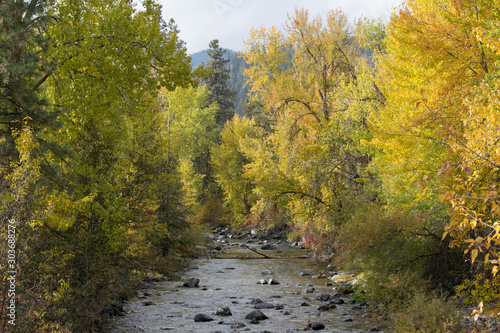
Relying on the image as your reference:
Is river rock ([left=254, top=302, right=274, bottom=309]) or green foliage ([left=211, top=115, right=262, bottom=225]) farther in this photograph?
green foliage ([left=211, top=115, right=262, bottom=225])

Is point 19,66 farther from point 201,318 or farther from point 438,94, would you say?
point 438,94

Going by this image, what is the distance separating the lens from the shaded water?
1135 cm

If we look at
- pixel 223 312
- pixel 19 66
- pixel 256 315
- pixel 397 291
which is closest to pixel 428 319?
pixel 397 291

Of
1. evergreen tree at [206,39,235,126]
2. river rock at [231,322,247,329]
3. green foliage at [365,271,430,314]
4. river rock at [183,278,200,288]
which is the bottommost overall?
river rock at [183,278,200,288]

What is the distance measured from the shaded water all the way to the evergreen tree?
136 feet

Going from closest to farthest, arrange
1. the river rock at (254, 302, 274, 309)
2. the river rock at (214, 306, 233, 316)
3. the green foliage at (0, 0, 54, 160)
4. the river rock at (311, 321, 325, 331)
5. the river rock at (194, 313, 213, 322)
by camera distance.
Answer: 1. the green foliage at (0, 0, 54, 160)
2. the river rock at (311, 321, 325, 331)
3. the river rock at (194, 313, 213, 322)
4. the river rock at (214, 306, 233, 316)
5. the river rock at (254, 302, 274, 309)

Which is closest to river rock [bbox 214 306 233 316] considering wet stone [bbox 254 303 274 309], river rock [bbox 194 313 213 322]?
river rock [bbox 194 313 213 322]

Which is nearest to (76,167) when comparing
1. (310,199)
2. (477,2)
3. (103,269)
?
(103,269)

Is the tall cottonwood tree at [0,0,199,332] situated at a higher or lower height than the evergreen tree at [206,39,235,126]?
lower

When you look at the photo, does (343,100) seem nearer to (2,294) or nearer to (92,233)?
(92,233)

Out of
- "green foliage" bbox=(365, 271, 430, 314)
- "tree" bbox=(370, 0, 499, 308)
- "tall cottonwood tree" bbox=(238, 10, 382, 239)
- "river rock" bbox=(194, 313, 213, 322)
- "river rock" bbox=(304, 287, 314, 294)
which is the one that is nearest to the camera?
"tree" bbox=(370, 0, 499, 308)

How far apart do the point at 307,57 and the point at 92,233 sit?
1744cm

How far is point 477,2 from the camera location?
9406 millimetres

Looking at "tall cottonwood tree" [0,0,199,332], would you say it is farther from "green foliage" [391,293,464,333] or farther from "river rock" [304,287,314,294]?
"river rock" [304,287,314,294]
